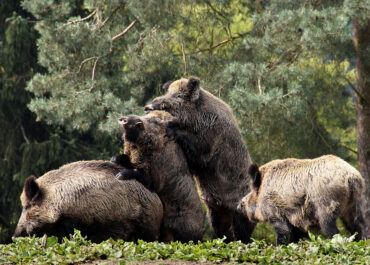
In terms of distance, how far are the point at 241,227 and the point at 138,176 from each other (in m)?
1.57

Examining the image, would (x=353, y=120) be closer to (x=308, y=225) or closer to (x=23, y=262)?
(x=308, y=225)

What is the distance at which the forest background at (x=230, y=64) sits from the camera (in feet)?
51.4

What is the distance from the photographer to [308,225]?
800 cm

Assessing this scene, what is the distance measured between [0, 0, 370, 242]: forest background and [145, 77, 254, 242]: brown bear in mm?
7676

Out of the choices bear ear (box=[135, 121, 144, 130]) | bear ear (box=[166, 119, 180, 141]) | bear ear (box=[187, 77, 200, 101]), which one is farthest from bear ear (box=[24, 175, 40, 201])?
bear ear (box=[187, 77, 200, 101])

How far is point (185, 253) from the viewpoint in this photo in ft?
18.9

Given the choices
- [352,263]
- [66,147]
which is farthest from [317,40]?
[66,147]

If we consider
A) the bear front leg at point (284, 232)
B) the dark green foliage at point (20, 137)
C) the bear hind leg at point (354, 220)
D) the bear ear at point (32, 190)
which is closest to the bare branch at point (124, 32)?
the dark green foliage at point (20, 137)

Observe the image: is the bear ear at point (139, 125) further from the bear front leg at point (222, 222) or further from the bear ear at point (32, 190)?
the bear front leg at point (222, 222)

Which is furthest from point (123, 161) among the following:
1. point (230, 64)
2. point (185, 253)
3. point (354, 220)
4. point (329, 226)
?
point (230, 64)

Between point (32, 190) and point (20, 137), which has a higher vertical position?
point (20, 137)

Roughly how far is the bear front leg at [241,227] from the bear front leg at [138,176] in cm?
117

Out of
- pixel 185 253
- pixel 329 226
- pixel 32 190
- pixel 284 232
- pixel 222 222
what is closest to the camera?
pixel 185 253

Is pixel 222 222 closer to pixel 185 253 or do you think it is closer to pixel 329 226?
pixel 329 226
